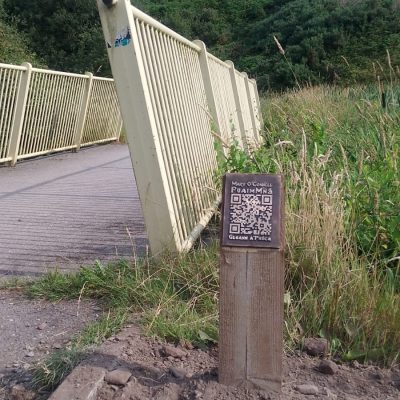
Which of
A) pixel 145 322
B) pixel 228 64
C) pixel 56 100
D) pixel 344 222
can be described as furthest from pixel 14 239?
pixel 56 100

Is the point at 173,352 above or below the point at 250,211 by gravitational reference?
below

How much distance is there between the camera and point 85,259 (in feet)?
15.5

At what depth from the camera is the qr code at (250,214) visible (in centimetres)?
260

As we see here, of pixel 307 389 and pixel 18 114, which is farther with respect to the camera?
pixel 18 114

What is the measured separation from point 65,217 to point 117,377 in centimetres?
369

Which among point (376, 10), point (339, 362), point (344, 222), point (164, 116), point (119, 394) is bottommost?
point (339, 362)

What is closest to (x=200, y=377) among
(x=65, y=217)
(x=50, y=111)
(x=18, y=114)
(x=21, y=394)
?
(x=21, y=394)

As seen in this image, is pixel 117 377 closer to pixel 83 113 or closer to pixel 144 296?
pixel 144 296

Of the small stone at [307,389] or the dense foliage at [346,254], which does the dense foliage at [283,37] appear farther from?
the small stone at [307,389]

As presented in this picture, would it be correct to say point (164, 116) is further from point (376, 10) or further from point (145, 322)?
point (376, 10)

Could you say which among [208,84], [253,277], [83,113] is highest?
[83,113]

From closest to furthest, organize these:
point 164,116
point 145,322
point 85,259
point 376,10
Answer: point 145,322
point 164,116
point 85,259
point 376,10

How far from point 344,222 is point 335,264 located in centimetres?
36

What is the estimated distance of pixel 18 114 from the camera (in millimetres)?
10516
